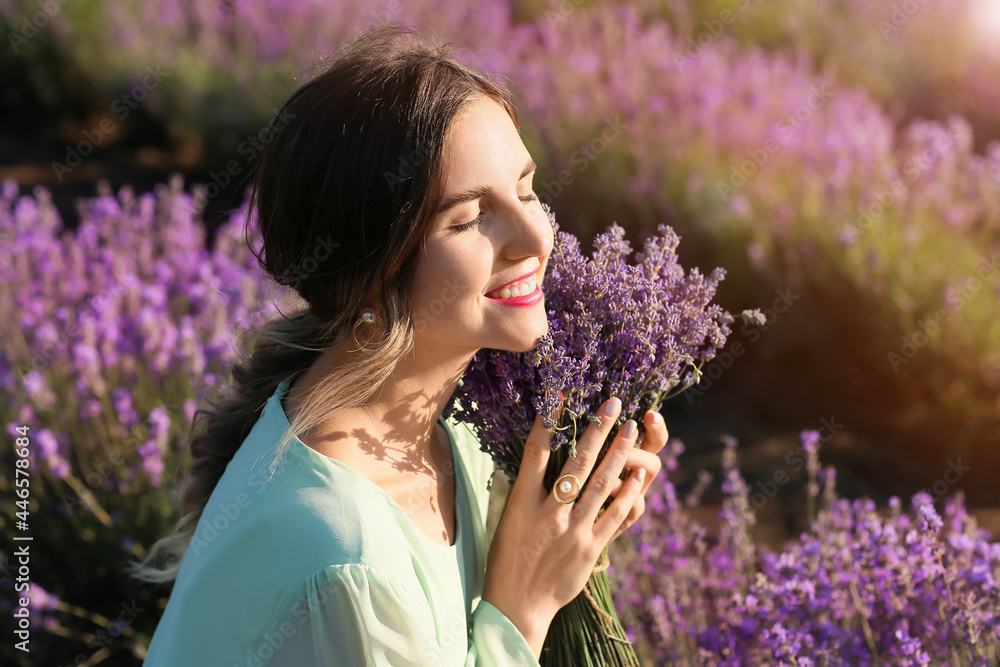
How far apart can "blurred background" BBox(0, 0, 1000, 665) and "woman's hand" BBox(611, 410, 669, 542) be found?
3.11 ft

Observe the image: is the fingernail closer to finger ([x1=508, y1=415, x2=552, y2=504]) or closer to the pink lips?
finger ([x1=508, y1=415, x2=552, y2=504])

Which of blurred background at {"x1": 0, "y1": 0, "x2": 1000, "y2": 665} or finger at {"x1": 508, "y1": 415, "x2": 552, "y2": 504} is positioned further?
blurred background at {"x1": 0, "y1": 0, "x2": 1000, "y2": 665}

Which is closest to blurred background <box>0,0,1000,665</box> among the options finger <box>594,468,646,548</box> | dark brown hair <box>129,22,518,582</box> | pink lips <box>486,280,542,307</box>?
dark brown hair <box>129,22,518,582</box>

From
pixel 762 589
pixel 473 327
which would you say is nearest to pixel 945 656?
pixel 762 589

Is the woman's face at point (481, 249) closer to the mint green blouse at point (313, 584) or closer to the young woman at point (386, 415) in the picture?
the young woman at point (386, 415)

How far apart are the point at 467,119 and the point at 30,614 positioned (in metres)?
2.13

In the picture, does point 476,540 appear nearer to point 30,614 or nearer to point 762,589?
point 762,589

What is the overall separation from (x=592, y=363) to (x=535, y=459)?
0.64 ft

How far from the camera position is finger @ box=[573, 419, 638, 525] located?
1532mm

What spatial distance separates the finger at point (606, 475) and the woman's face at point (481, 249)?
0.80 feet

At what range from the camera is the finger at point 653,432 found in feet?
5.25

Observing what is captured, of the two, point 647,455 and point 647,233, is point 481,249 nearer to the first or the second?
point 647,455

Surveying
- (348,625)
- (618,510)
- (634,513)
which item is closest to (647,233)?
→ (634,513)

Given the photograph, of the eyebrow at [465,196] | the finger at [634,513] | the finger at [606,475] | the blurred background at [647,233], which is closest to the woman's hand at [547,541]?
the finger at [606,475]
